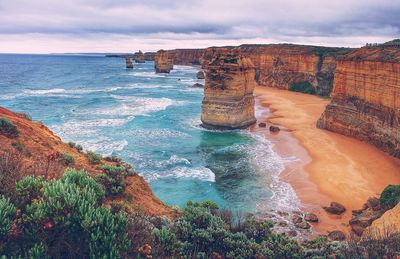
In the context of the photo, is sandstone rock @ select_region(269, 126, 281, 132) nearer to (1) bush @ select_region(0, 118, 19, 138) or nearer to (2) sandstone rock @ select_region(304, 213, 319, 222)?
(2) sandstone rock @ select_region(304, 213, 319, 222)

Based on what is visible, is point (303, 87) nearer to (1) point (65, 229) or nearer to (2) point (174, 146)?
(2) point (174, 146)

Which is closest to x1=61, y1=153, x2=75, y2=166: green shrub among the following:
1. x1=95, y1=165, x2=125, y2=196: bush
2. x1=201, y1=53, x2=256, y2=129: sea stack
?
x1=95, y1=165, x2=125, y2=196: bush

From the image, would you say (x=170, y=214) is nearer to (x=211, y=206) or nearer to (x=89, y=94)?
(x=211, y=206)

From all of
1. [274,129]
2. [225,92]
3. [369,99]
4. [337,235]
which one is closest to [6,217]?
[337,235]

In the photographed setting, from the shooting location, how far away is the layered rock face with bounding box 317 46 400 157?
2881cm

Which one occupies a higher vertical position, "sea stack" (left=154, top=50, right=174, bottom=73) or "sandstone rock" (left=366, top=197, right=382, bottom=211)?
"sea stack" (left=154, top=50, right=174, bottom=73)

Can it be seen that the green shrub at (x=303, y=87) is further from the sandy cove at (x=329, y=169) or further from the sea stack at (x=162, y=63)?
the sea stack at (x=162, y=63)

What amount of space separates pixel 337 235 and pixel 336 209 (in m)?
3.43

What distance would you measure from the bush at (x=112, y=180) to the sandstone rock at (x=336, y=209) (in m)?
12.2

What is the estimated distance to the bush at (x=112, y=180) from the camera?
39.9ft

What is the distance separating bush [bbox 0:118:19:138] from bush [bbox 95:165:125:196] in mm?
4641

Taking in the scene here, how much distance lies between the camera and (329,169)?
86.3 feet

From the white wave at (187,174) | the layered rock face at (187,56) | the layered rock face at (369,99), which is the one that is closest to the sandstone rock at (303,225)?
the white wave at (187,174)

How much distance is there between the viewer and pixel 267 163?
2764 centimetres
